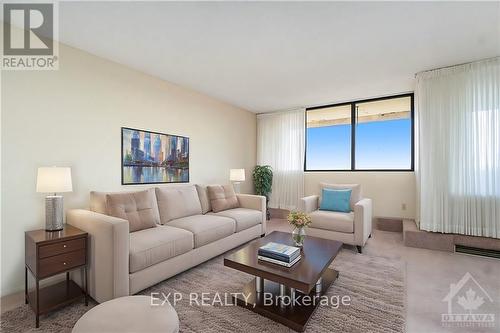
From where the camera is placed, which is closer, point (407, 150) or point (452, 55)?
point (452, 55)

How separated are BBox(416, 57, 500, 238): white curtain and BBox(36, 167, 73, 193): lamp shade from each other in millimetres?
4330

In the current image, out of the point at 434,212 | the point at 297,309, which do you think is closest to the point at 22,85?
the point at 297,309

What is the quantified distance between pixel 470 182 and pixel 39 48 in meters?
5.22

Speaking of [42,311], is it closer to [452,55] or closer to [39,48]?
[39,48]

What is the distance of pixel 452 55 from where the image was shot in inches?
113

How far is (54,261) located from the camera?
1.88m

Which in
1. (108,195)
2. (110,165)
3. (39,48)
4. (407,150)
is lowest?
(108,195)

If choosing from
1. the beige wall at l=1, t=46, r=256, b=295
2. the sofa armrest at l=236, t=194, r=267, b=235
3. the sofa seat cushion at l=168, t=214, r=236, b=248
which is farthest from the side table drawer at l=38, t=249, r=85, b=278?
the sofa armrest at l=236, t=194, r=267, b=235

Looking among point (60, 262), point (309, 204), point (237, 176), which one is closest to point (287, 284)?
point (60, 262)

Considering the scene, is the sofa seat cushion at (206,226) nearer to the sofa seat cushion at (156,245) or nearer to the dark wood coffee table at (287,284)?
the sofa seat cushion at (156,245)

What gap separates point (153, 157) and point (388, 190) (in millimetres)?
4097

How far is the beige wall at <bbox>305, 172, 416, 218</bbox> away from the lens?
13.8 ft
